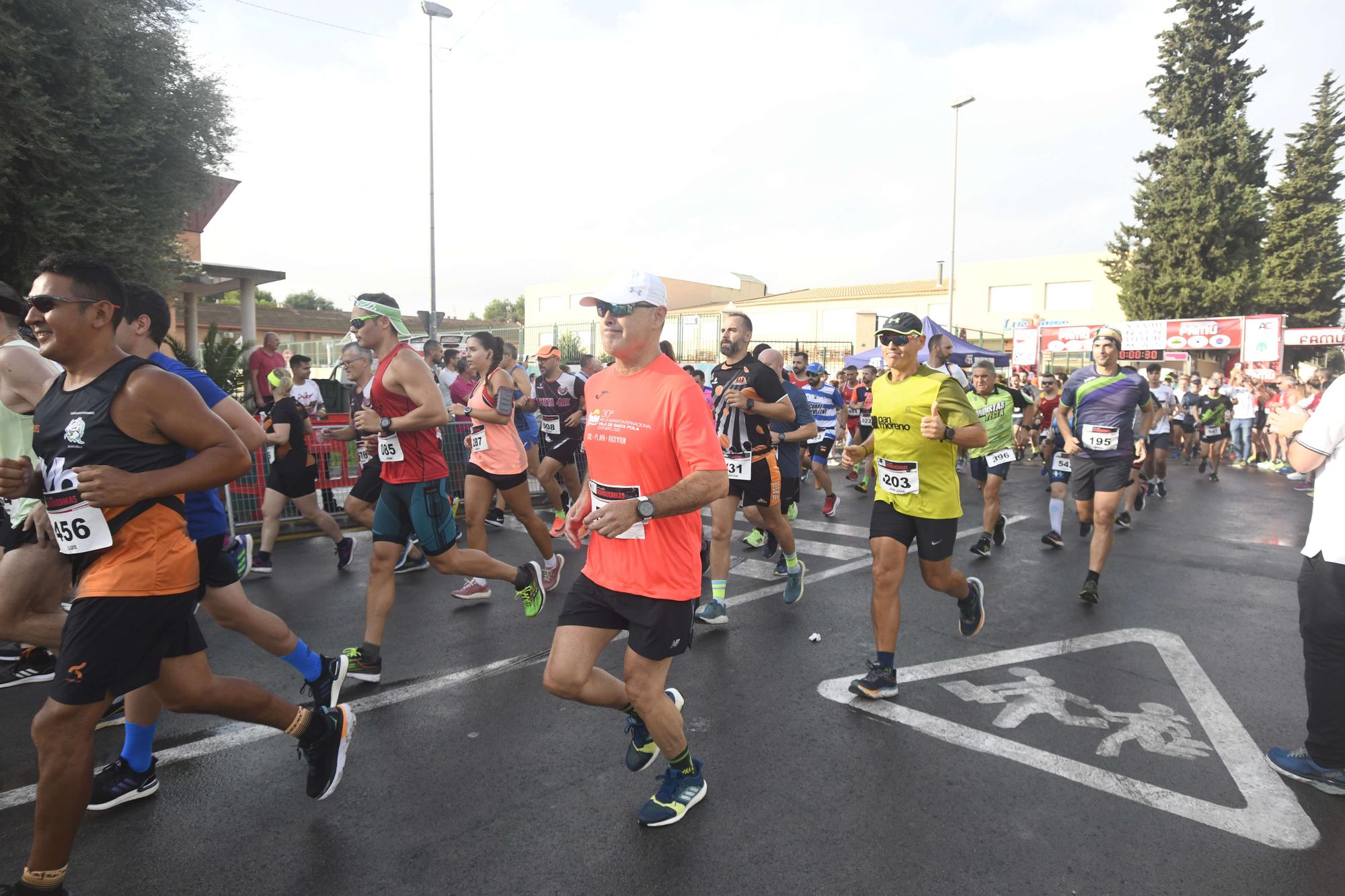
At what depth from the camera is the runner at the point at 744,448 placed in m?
5.49

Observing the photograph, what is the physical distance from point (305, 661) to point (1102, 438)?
625 centimetres

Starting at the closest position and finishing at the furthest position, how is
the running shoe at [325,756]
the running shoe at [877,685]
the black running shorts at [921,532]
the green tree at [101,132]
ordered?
the running shoe at [325,756], the running shoe at [877,685], the black running shorts at [921,532], the green tree at [101,132]

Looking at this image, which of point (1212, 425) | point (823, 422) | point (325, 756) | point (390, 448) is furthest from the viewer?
point (1212, 425)

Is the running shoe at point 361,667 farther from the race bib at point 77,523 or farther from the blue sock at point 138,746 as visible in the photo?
the race bib at point 77,523

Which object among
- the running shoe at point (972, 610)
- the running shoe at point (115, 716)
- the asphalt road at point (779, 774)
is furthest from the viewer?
the running shoe at point (972, 610)

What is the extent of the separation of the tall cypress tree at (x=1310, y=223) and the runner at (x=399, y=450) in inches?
1910

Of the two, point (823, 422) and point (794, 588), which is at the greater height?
point (823, 422)

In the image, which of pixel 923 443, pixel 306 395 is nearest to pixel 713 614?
pixel 923 443

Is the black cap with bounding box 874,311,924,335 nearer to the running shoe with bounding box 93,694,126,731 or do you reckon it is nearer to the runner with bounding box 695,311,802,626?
the runner with bounding box 695,311,802,626

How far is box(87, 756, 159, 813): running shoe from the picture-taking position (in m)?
3.05

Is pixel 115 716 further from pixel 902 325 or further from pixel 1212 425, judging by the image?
pixel 1212 425

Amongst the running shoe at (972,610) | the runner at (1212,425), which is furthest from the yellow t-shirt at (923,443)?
the runner at (1212,425)

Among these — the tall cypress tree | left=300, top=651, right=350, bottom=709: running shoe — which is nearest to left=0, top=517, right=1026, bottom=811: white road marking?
left=300, top=651, right=350, bottom=709: running shoe

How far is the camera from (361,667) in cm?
432
